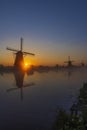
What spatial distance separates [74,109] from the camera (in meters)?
20.3

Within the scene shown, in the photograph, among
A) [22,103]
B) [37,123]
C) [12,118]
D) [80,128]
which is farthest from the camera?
[22,103]

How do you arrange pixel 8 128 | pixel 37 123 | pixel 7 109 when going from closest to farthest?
pixel 8 128, pixel 37 123, pixel 7 109

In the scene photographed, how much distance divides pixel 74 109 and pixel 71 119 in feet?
24.0

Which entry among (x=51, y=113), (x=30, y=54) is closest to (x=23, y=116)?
(x=51, y=113)

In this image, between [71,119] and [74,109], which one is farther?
[74,109]

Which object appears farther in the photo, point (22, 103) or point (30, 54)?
point (30, 54)

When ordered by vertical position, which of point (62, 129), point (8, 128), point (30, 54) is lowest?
point (8, 128)

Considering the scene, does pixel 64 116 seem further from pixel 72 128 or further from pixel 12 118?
pixel 12 118

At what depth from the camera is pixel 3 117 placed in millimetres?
20125

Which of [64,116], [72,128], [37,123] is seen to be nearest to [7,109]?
[37,123]

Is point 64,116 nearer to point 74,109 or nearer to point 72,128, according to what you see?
point 72,128

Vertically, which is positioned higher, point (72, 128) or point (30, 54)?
point (30, 54)

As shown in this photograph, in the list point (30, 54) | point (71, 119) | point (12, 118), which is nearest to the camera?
point (71, 119)

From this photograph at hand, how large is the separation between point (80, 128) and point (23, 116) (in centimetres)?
919
